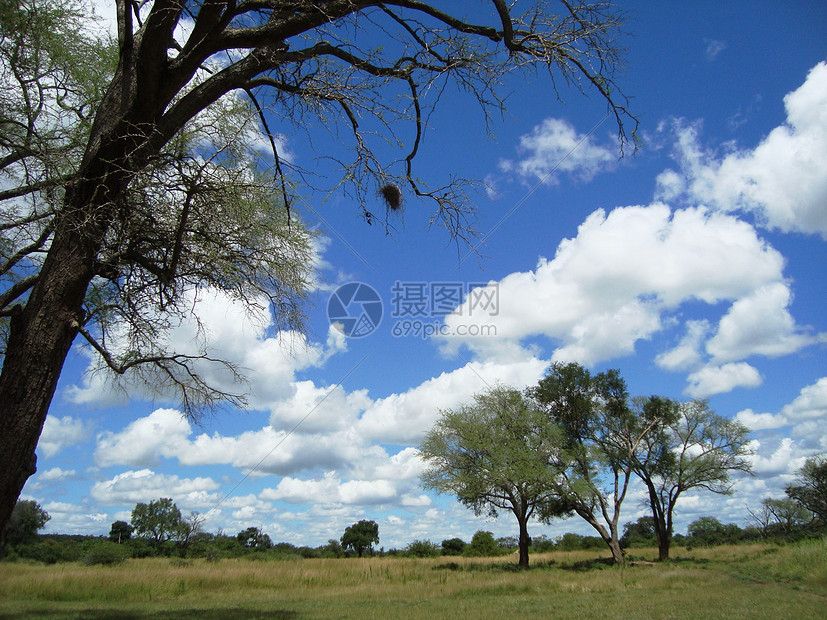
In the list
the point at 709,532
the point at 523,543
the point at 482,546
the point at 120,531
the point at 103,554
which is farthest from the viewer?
the point at 709,532

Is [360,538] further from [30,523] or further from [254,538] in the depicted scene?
[30,523]

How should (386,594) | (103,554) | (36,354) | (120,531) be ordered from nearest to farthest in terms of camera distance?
1. (36,354)
2. (386,594)
3. (103,554)
4. (120,531)

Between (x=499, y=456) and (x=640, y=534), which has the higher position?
(x=499, y=456)

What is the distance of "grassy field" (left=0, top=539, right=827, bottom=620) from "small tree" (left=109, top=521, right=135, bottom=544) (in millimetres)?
11218

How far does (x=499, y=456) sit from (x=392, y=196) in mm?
23796

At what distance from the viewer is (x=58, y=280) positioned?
12.8 ft

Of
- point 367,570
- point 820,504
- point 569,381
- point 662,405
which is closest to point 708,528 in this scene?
point 820,504

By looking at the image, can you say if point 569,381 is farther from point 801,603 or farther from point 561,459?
point 801,603

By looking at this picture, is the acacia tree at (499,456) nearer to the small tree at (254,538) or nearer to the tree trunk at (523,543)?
the tree trunk at (523,543)

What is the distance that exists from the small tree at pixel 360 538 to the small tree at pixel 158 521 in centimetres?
1613

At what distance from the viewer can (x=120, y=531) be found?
31.8 meters

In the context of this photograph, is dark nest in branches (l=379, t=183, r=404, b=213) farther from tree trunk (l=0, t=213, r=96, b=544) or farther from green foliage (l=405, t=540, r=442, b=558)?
green foliage (l=405, t=540, r=442, b=558)

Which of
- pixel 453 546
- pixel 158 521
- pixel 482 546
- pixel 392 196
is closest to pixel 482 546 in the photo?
pixel 482 546

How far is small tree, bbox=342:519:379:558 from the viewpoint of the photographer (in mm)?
41406
